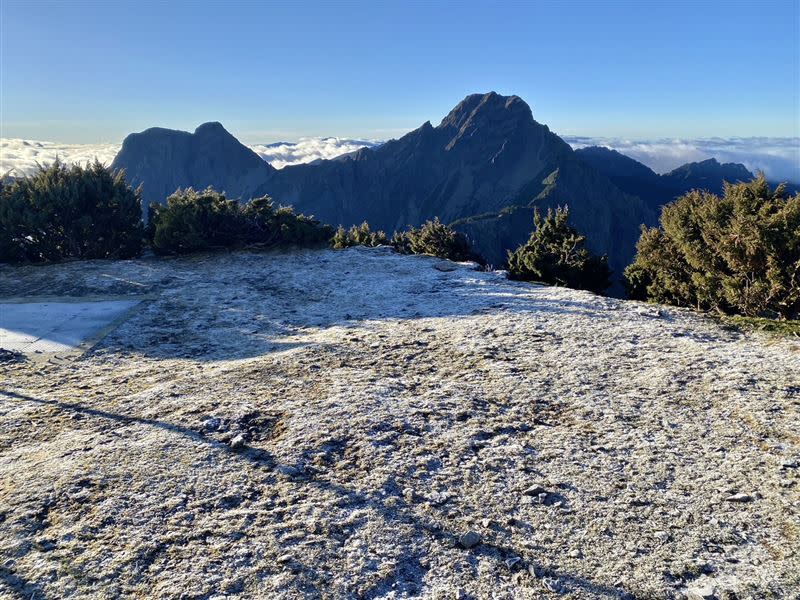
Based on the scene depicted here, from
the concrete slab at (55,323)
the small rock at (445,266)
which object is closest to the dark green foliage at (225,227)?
the small rock at (445,266)

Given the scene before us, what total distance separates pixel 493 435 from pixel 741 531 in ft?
7.94

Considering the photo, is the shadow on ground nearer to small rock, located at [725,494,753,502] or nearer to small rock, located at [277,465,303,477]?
small rock, located at [277,465,303,477]

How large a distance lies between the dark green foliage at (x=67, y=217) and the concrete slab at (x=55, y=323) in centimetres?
591

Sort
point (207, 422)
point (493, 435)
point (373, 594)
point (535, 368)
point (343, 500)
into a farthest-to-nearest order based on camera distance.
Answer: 1. point (535, 368)
2. point (207, 422)
3. point (493, 435)
4. point (343, 500)
5. point (373, 594)

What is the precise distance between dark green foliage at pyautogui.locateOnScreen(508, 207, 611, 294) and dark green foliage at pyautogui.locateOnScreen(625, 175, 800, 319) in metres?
1.55

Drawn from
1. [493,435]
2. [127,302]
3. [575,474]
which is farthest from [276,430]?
[127,302]

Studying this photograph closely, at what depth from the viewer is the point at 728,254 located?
1038cm

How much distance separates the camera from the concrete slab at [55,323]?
31.0 ft

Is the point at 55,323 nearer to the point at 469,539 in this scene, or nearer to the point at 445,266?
the point at 445,266

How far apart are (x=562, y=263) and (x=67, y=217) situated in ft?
53.2

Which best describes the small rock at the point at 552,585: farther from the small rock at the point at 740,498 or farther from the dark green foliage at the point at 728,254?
the dark green foliage at the point at 728,254

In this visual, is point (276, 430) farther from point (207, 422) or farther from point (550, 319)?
point (550, 319)

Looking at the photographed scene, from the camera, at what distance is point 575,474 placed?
515cm

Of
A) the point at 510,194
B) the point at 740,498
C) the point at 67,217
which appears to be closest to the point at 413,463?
the point at 740,498
